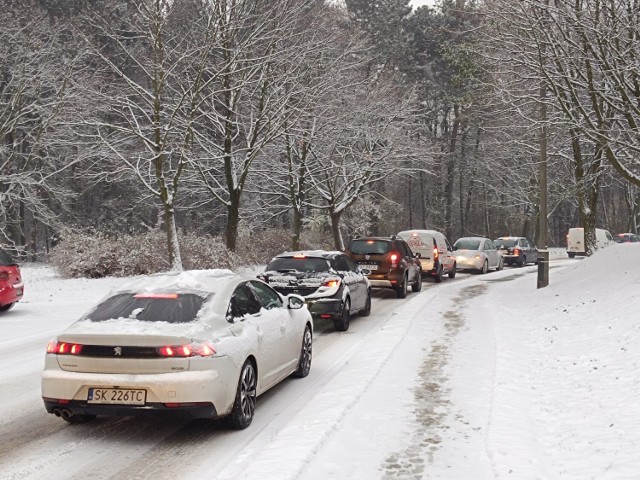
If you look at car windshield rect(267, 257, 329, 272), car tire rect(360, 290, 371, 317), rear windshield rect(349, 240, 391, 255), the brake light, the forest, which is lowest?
car tire rect(360, 290, 371, 317)

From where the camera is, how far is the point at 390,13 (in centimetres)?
4806

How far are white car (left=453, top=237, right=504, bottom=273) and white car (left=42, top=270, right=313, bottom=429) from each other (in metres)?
22.9

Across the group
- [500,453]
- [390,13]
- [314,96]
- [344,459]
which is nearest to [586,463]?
[500,453]

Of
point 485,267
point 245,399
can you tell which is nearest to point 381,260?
point 245,399

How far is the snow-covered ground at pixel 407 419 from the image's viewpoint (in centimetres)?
517

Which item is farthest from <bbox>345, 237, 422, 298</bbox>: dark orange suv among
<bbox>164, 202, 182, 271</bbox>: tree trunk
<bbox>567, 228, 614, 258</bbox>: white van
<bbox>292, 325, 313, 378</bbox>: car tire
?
<bbox>567, 228, 614, 258</bbox>: white van

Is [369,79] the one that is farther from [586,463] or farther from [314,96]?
[586,463]

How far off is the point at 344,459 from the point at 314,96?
20893 millimetres

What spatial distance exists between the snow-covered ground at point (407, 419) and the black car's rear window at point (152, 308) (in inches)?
44.7

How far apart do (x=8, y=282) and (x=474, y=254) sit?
19907 mm

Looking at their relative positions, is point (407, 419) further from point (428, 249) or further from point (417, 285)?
point (428, 249)

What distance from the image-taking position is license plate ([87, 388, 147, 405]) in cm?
555

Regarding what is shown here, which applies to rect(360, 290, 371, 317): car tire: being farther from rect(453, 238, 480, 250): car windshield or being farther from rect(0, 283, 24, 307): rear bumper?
rect(453, 238, 480, 250): car windshield

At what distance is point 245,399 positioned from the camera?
6.32m
